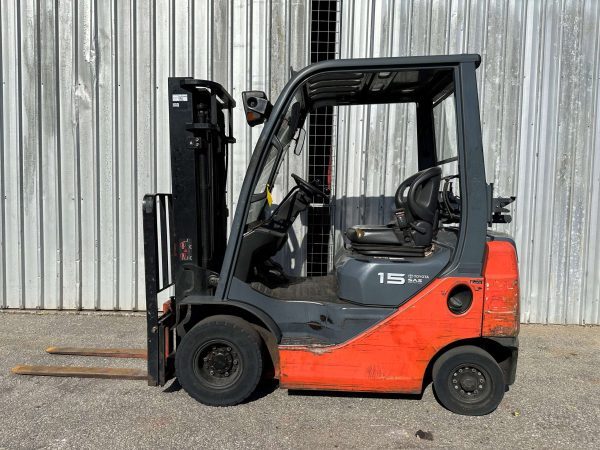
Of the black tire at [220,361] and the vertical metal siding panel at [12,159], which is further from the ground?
the vertical metal siding panel at [12,159]

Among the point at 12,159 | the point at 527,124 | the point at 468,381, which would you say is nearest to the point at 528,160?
the point at 527,124

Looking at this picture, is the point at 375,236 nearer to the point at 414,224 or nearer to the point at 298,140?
the point at 414,224

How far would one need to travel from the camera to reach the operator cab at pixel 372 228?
3387 millimetres

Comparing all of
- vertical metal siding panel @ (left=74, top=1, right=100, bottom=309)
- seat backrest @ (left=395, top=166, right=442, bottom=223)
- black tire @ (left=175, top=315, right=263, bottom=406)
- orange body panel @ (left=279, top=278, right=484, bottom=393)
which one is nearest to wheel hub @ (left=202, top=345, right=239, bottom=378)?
black tire @ (left=175, top=315, right=263, bottom=406)

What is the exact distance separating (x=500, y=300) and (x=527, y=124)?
11.4 ft

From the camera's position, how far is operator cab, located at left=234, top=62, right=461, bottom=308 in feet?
11.1

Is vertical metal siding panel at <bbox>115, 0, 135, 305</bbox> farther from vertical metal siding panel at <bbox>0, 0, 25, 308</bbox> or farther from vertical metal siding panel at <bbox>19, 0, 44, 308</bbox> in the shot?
vertical metal siding panel at <bbox>0, 0, 25, 308</bbox>

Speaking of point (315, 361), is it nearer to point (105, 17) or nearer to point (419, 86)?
point (419, 86)

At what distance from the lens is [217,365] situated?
351 cm

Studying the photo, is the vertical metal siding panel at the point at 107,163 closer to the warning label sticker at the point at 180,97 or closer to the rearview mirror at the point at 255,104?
the warning label sticker at the point at 180,97

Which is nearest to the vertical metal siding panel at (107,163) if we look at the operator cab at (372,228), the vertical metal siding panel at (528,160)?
the operator cab at (372,228)

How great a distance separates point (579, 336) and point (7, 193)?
7.80 m

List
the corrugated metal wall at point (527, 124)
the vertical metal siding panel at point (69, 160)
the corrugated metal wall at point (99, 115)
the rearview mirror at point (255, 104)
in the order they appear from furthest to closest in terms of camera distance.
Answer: the vertical metal siding panel at point (69, 160)
the corrugated metal wall at point (99, 115)
the corrugated metal wall at point (527, 124)
the rearview mirror at point (255, 104)

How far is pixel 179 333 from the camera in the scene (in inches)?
144
